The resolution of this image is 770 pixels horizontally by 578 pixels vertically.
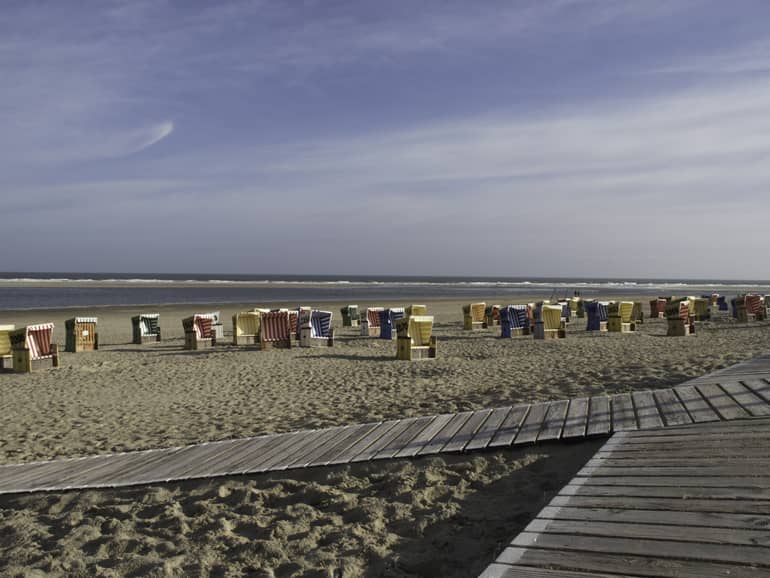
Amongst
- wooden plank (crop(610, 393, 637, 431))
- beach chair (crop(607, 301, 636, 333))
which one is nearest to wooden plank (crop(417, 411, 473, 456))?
wooden plank (crop(610, 393, 637, 431))

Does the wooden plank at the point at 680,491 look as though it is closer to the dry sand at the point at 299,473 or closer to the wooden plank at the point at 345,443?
the dry sand at the point at 299,473

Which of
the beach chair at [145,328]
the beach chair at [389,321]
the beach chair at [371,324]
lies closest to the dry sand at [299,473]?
the beach chair at [389,321]

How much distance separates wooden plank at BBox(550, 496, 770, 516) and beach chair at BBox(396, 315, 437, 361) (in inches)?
362

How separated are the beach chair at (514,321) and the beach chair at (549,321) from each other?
74 centimetres

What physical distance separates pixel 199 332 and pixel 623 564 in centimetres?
1386

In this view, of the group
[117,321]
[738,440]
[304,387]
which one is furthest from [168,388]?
[117,321]

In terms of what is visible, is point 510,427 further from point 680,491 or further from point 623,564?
point 623,564

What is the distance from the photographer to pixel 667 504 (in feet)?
10.3

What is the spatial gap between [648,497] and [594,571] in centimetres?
93

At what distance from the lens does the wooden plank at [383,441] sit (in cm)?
511

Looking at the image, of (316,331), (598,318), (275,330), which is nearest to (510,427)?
(275,330)

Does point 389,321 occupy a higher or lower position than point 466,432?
higher

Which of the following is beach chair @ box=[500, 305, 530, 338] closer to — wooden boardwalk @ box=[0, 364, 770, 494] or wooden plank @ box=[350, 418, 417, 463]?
wooden boardwalk @ box=[0, 364, 770, 494]

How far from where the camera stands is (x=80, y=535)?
4.22 m
